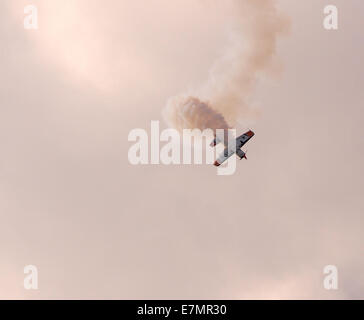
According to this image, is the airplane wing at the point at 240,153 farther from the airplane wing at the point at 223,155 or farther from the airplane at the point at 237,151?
the airplane wing at the point at 223,155

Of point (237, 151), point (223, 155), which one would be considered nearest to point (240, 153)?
point (237, 151)

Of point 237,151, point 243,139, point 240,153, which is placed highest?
point 243,139

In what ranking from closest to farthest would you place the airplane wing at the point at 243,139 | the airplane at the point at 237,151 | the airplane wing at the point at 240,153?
the airplane at the point at 237,151 → the airplane wing at the point at 240,153 → the airplane wing at the point at 243,139

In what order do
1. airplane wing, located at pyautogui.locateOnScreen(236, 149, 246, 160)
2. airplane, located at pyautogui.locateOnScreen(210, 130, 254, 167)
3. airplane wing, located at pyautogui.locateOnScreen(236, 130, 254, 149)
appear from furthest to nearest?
airplane wing, located at pyautogui.locateOnScreen(236, 130, 254, 149) → airplane wing, located at pyautogui.locateOnScreen(236, 149, 246, 160) → airplane, located at pyautogui.locateOnScreen(210, 130, 254, 167)

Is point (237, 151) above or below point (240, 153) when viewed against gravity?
above

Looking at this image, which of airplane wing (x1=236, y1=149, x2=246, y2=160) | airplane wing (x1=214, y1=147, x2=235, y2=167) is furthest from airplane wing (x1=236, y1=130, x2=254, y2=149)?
airplane wing (x1=214, y1=147, x2=235, y2=167)

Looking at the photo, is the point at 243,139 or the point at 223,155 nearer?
the point at 223,155

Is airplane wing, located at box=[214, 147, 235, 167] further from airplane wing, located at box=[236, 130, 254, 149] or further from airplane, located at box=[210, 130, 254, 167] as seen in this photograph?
airplane wing, located at box=[236, 130, 254, 149]

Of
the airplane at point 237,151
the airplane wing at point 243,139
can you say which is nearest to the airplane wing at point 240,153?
the airplane at point 237,151

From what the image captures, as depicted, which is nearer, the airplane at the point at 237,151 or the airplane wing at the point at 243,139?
the airplane at the point at 237,151

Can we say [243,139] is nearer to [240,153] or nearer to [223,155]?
[240,153]
